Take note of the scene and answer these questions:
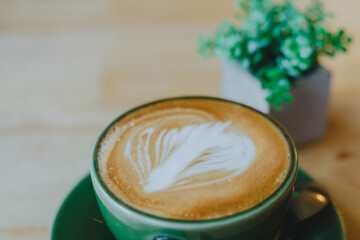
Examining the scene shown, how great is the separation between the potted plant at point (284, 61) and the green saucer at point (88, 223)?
0.77ft

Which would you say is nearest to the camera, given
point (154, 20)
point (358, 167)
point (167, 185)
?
point (167, 185)

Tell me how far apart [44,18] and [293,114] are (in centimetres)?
97

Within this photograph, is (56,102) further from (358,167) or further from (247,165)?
(358,167)

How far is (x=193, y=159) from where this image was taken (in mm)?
591

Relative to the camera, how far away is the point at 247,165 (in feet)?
1.88

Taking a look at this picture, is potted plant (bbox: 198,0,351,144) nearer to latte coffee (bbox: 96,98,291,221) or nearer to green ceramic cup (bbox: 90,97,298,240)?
latte coffee (bbox: 96,98,291,221)

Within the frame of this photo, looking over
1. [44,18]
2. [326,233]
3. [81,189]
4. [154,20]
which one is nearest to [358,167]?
[326,233]

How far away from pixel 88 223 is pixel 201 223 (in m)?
0.23

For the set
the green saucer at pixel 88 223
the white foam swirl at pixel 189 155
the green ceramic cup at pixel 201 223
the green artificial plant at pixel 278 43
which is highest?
the green artificial plant at pixel 278 43

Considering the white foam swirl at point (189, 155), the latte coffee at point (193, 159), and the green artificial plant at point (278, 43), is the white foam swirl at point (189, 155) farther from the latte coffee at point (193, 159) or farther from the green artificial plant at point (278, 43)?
the green artificial plant at point (278, 43)

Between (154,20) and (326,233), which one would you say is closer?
(326,233)

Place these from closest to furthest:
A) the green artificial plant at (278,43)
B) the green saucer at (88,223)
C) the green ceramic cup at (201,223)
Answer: the green ceramic cup at (201,223), the green saucer at (88,223), the green artificial plant at (278,43)

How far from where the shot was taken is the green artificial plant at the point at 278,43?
77 centimetres

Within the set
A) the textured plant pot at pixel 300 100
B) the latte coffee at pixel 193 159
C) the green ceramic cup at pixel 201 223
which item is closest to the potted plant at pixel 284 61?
the textured plant pot at pixel 300 100
